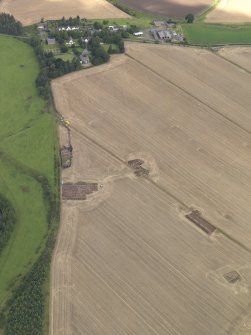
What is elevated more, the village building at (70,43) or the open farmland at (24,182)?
the village building at (70,43)

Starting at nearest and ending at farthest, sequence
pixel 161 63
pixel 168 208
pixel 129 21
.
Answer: pixel 168 208
pixel 161 63
pixel 129 21

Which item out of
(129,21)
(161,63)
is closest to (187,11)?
(129,21)

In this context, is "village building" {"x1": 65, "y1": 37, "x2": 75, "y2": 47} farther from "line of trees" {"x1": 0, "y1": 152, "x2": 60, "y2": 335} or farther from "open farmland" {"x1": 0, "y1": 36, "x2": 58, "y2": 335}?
"line of trees" {"x1": 0, "y1": 152, "x2": 60, "y2": 335}

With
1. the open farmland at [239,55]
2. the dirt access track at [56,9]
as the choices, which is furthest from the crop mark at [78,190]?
the dirt access track at [56,9]

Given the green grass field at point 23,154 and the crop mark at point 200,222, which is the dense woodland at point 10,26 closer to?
the green grass field at point 23,154

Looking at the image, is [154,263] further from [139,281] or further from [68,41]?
[68,41]

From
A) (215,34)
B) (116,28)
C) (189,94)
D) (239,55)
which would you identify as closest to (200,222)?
(189,94)
